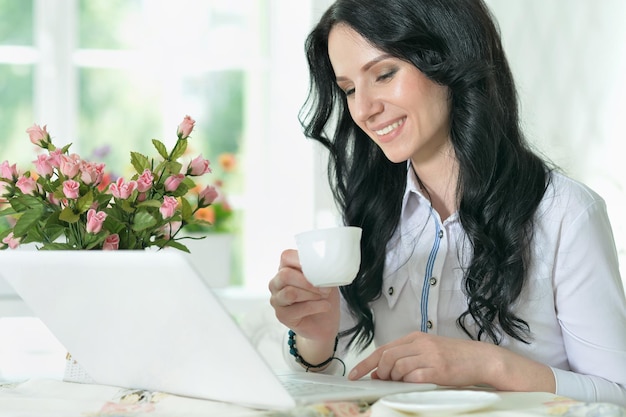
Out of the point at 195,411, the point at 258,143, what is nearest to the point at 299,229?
the point at 258,143

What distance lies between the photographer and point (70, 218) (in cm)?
120

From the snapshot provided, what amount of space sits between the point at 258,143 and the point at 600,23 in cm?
147

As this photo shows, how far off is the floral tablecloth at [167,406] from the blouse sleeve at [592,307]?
16.6 inches

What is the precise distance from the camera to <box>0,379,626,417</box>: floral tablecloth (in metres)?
0.89

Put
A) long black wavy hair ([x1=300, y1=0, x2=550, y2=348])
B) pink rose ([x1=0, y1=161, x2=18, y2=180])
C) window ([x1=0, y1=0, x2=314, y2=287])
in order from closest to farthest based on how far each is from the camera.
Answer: pink rose ([x1=0, y1=161, x2=18, y2=180])
long black wavy hair ([x1=300, y1=0, x2=550, y2=348])
window ([x1=0, y1=0, x2=314, y2=287])

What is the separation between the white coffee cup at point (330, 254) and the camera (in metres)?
1.08

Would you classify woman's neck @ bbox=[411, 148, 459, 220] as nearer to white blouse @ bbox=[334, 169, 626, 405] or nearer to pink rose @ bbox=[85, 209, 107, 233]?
white blouse @ bbox=[334, 169, 626, 405]

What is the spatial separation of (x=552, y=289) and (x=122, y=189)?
0.77 m

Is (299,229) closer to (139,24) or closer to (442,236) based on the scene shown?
(139,24)

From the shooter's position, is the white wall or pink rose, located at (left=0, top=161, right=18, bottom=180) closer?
pink rose, located at (left=0, top=161, right=18, bottom=180)

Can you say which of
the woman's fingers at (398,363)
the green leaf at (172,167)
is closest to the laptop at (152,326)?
the woman's fingers at (398,363)

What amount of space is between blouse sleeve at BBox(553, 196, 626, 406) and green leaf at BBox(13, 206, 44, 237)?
820 millimetres

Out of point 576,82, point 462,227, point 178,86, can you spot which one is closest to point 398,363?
point 462,227

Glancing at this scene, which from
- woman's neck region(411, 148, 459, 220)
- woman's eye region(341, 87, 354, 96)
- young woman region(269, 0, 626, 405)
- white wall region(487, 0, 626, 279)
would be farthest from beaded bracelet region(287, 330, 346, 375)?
white wall region(487, 0, 626, 279)
